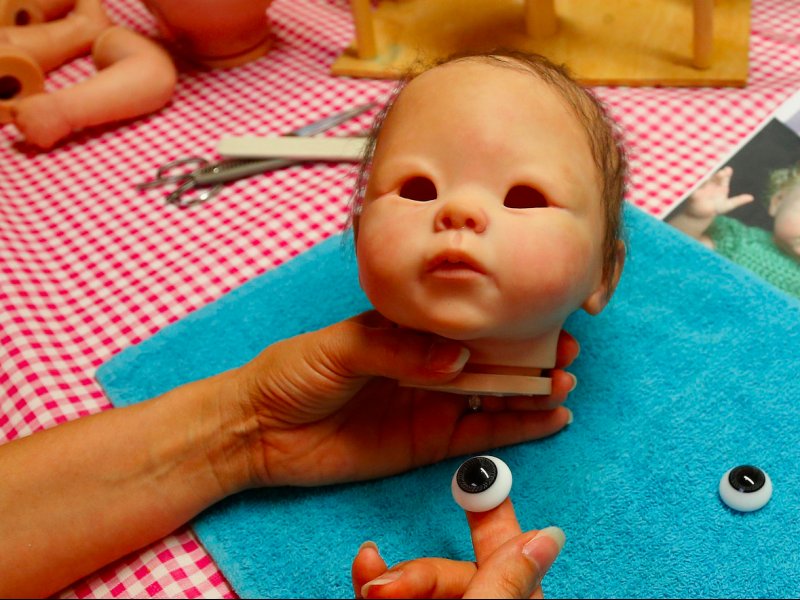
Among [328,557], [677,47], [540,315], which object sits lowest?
[328,557]

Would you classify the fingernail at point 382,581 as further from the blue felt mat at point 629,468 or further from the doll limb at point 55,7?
the doll limb at point 55,7

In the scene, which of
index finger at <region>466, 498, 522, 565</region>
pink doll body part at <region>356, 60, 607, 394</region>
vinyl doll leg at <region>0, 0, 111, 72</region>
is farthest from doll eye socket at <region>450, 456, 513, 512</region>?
vinyl doll leg at <region>0, 0, 111, 72</region>

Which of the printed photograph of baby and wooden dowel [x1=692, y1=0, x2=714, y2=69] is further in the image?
wooden dowel [x1=692, y1=0, x2=714, y2=69]

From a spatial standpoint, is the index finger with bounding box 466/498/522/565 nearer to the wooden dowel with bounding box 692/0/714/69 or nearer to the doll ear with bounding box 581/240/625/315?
the doll ear with bounding box 581/240/625/315

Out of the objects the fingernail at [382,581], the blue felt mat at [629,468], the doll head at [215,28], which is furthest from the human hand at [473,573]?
the doll head at [215,28]

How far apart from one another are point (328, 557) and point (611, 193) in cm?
45

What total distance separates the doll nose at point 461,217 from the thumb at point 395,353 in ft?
0.43

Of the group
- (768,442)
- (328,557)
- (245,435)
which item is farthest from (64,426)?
(768,442)

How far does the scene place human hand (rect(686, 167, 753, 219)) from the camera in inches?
45.9

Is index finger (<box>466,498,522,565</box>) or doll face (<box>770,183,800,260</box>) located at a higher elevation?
index finger (<box>466,498,522,565</box>)

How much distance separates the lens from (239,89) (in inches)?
62.0

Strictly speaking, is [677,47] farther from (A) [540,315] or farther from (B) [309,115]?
(A) [540,315]

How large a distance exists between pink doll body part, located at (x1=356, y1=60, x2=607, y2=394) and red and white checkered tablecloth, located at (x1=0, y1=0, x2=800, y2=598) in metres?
0.39

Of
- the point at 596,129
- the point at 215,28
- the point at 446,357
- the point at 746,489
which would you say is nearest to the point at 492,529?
the point at 446,357
